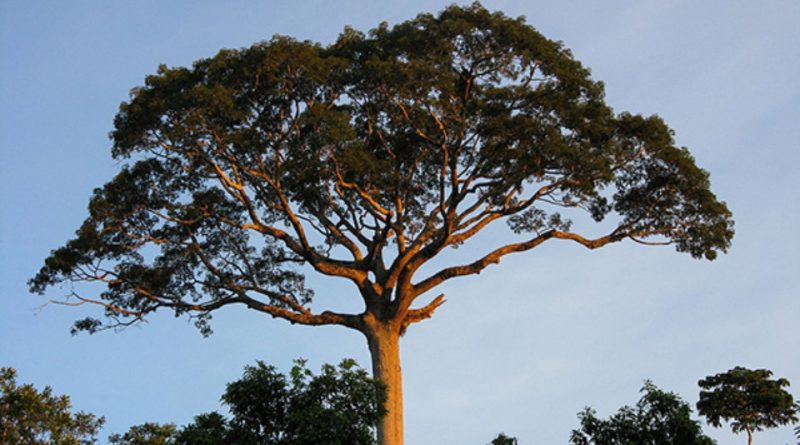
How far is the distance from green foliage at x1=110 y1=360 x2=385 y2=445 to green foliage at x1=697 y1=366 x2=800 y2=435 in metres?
13.1

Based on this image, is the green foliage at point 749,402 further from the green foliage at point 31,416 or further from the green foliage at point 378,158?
the green foliage at point 31,416

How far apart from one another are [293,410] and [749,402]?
49.0 feet

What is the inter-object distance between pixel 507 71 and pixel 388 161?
3.46 metres

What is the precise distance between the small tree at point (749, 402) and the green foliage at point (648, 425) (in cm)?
907

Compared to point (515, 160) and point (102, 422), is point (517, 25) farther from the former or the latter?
point (102, 422)

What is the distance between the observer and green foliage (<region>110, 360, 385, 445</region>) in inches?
655

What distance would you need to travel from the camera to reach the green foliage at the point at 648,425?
18.6m

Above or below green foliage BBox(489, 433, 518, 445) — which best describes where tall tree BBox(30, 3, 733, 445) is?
above

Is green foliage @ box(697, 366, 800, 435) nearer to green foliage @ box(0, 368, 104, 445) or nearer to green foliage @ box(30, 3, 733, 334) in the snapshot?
green foliage @ box(30, 3, 733, 334)

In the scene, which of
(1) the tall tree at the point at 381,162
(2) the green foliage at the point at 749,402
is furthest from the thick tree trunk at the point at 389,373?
(2) the green foliage at the point at 749,402

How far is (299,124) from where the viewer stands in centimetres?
2303

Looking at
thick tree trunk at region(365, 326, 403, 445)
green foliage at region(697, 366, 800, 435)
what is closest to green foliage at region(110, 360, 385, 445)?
thick tree trunk at region(365, 326, 403, 445)

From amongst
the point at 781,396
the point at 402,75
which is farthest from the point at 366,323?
the point at 781,396

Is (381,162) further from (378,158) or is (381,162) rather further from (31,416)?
(31,416)
